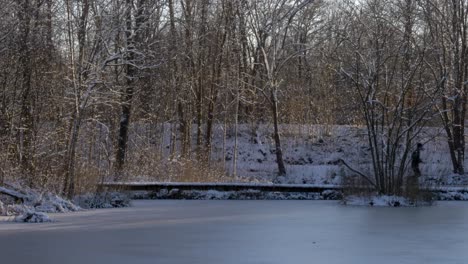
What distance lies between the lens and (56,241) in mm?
10117

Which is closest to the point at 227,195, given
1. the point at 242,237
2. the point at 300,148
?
the point at 242,237

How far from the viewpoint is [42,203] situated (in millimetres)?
15453

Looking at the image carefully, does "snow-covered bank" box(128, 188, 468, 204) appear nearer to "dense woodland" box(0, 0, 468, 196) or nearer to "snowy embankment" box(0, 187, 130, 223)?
"dense woodland" box(0, 0, 468, 196)

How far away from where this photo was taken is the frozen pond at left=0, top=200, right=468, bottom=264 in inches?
343

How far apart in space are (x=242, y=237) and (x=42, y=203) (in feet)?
20.5

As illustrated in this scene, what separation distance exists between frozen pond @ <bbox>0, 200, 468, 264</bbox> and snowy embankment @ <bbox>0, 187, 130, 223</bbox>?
1.69 feet

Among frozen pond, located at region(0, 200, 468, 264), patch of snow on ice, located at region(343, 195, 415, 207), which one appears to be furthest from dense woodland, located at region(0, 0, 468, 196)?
frozen pond, located at region(0, 200, 468, 264)

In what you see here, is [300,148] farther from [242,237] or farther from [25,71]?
[242,237]

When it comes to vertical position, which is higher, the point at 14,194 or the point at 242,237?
the point at 14,194

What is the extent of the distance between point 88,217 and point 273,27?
59.6 ft

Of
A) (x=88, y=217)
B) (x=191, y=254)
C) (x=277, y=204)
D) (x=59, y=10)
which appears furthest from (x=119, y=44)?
(x=191, y=254)

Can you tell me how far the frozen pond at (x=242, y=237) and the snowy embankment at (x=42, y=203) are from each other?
52 cm

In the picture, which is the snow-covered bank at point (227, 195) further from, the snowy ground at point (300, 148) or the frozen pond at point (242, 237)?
the snowy ground at point (300, 148)

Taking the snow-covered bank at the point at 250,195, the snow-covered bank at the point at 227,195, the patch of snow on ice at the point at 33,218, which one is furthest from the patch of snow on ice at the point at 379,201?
the patch of snow on ice at the point at 33,218
